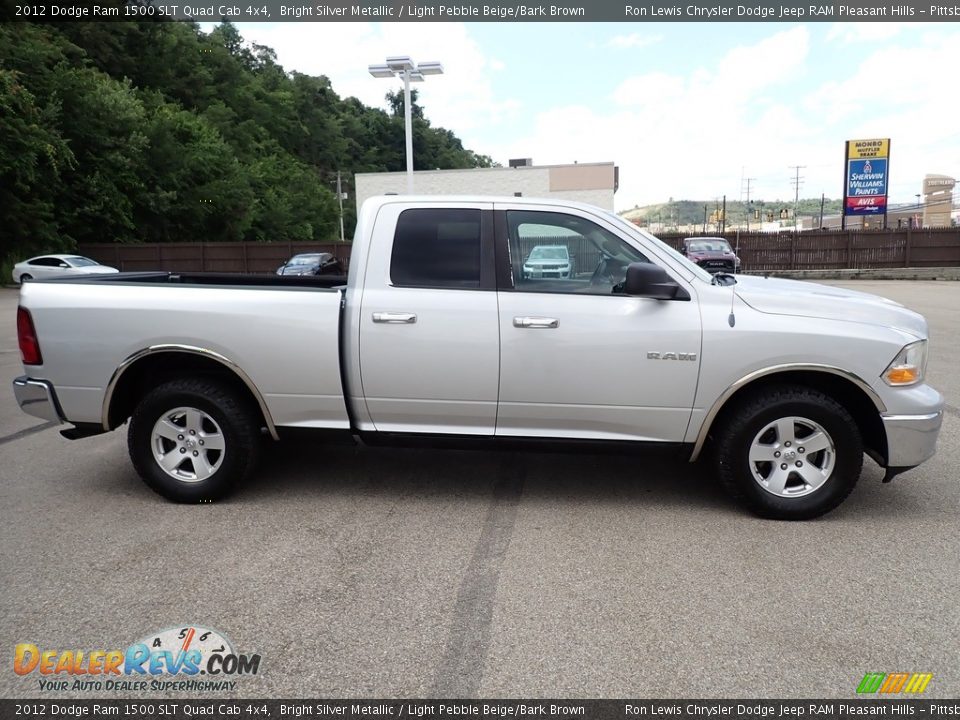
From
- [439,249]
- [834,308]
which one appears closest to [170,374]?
[439,249]

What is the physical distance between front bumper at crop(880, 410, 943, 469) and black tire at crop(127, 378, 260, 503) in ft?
12.5

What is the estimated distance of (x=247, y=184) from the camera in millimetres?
47906

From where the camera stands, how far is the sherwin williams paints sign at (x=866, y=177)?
3622cm

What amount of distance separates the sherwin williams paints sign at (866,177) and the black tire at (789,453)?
3730cm

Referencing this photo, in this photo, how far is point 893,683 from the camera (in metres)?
2.77

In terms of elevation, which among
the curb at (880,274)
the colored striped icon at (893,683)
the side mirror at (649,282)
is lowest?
the colored striped icon at (893,683)

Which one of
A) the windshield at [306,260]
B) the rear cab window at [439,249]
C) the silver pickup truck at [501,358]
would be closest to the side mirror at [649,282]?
the silver pickup truck at [501,358]

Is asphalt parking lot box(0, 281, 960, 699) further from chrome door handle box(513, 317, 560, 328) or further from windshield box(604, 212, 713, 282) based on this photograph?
windshield box(604, 212, 713, 282)

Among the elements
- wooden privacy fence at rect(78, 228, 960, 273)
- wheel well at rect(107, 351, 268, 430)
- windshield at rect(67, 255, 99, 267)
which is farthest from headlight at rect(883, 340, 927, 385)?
wooden privacy fence at rect(78, 228, 960, 273)

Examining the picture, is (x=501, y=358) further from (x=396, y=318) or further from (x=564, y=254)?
(x=564, y=254)

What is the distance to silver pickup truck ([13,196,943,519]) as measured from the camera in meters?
4.22

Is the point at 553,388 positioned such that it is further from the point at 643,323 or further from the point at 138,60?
the point at 138,60

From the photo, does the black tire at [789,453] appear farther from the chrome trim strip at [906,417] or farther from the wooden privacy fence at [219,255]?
the wooden privacy fence at [219,255]

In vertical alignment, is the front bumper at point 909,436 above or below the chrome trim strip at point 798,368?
below
